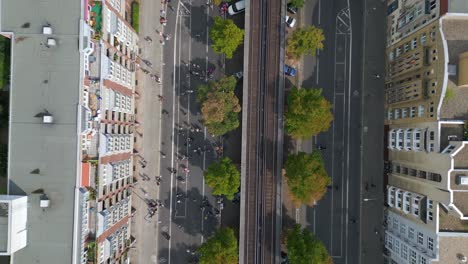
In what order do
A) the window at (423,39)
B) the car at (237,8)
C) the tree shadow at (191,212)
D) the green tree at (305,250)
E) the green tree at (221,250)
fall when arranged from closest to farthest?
the window at (423,39) → the green tree at (305,250) → the green tree at (221,250) → the car at (237,8) → the tree shadow at (191,212)

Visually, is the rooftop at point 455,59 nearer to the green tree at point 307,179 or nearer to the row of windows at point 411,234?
the row of windows at point 411,234

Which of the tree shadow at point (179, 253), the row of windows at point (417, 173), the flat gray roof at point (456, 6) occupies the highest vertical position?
the flat gray roof at point (456, 6)

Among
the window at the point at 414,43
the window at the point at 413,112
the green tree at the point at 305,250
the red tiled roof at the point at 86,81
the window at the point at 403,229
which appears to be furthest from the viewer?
the window at the point at 403,229

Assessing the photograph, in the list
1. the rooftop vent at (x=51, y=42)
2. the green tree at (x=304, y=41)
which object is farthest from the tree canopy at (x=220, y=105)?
the rooftop vent at (x=51, y=42)

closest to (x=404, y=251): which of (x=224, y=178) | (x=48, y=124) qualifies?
(x=224, y=178)

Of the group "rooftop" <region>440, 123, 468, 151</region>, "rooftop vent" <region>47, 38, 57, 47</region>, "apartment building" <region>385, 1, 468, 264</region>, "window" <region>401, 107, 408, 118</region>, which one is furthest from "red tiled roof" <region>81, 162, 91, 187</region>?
"window" <region>401, 107, 408, 118</region>

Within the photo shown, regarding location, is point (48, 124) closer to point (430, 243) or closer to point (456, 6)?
point (430, 243)

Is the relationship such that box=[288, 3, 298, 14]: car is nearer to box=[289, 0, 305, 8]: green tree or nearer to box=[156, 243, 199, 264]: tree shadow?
box=[289, 0, 305, 8]: green tree
